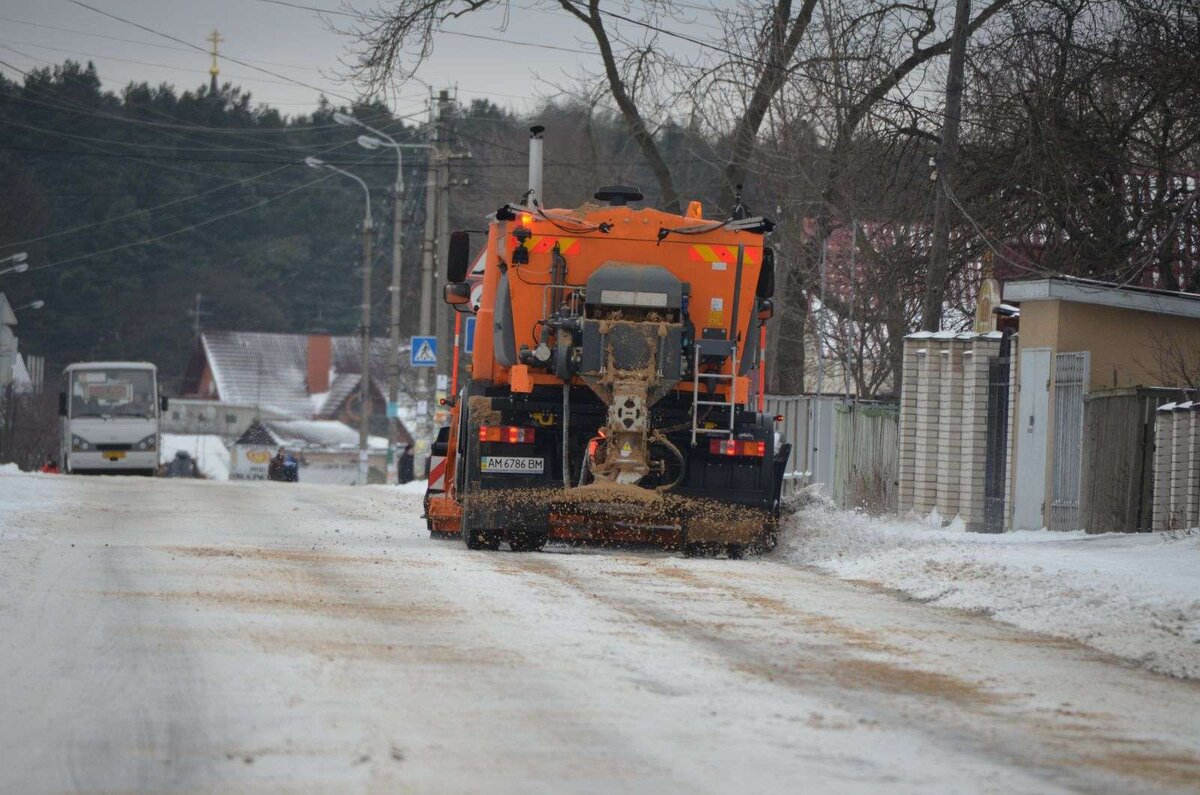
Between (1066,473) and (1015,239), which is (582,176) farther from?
(1066,473)

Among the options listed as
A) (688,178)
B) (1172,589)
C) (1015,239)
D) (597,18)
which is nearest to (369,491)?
(597,18)

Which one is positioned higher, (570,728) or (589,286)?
(589,286)

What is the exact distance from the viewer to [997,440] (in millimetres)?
17750

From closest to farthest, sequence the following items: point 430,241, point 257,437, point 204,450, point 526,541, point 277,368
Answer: point 526,541
point 430,241
point 257,437
point 204,450
point 277,368

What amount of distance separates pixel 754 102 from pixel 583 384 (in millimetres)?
14714

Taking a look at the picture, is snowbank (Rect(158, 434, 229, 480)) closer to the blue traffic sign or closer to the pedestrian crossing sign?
the pedestrian crossing sign

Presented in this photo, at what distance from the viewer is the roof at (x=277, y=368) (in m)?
92.2

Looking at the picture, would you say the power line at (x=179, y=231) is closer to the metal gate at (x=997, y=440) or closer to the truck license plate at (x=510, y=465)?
the metal gate at (x=997, y=440)

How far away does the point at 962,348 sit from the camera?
18.2 meters

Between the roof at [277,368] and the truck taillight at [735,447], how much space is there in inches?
2966

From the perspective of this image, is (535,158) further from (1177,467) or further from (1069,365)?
(1177,467)

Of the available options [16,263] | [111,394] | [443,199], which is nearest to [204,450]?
[16,263]

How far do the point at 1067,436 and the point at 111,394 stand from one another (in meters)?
31.2

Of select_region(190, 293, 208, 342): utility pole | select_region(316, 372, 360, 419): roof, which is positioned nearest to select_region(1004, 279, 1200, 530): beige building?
select_region(190, 293, 208, 342): utility pole
